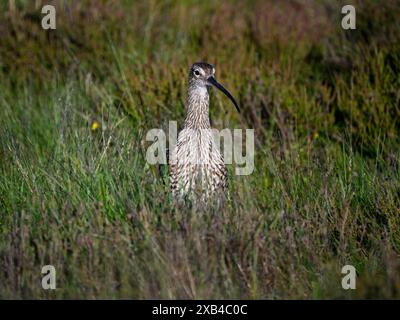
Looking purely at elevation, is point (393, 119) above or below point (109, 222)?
A: above

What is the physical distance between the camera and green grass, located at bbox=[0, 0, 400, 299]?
418cm

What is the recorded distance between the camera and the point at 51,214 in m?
4.59

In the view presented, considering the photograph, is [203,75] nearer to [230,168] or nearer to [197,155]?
[197,155]

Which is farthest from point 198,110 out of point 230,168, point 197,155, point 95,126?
point 95,126

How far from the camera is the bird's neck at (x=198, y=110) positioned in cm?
548

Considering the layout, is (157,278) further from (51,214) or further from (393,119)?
(393,119)

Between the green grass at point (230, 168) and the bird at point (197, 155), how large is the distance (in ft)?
0.54

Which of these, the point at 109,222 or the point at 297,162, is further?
the point at 297,162

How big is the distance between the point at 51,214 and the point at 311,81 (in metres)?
3.66

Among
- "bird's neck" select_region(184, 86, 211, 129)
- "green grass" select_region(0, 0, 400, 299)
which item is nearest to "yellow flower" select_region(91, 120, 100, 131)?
"green grass" select_region(0, 0, 400, 299)

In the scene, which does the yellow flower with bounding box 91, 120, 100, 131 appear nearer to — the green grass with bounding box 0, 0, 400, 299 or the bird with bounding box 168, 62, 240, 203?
the green grass with bounding box 0, 0, 400, 299

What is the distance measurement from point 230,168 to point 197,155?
577mm

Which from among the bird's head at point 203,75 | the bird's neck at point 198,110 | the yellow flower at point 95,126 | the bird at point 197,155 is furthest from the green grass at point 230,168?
the bird's head at point 203,75

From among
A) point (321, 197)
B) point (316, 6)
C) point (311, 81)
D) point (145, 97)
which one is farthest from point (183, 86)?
point (316, 6)
